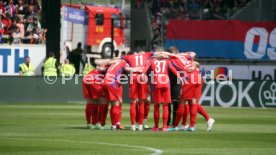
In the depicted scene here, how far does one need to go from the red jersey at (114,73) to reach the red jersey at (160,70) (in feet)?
2.16

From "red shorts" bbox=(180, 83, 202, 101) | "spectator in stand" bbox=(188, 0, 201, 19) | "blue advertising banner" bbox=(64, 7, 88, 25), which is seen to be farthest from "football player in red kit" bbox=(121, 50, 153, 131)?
"blue advertising banner" bbox=(64, 7, 88, 25)

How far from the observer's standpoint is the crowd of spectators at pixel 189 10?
1901 inches

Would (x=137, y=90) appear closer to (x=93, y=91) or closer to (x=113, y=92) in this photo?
(x=113, y=92)

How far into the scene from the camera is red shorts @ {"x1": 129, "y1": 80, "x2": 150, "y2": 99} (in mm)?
25484

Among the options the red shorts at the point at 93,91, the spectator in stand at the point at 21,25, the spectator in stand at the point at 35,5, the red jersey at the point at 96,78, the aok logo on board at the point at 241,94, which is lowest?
the aok logo on board at the point at 241,94

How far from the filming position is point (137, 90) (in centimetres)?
2561

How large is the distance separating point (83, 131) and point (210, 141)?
4.11 m

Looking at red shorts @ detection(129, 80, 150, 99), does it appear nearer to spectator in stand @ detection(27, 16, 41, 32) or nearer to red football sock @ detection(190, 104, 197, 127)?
red football sock @ detection(190, 104, 197, 127)

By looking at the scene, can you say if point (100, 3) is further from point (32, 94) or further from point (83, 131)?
point (83, 131)

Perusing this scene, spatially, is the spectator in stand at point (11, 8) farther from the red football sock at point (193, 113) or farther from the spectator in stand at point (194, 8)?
the red football sock at point (193, 113)

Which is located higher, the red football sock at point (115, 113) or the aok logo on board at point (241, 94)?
the red football sock at point (115, 113)

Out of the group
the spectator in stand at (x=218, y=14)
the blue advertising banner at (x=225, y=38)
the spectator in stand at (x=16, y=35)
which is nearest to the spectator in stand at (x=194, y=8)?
the spectator in stand at (x=218, y=14)

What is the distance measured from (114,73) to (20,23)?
73.4 ft

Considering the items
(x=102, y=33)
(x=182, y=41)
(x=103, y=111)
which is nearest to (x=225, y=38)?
(x=182, y=41)
